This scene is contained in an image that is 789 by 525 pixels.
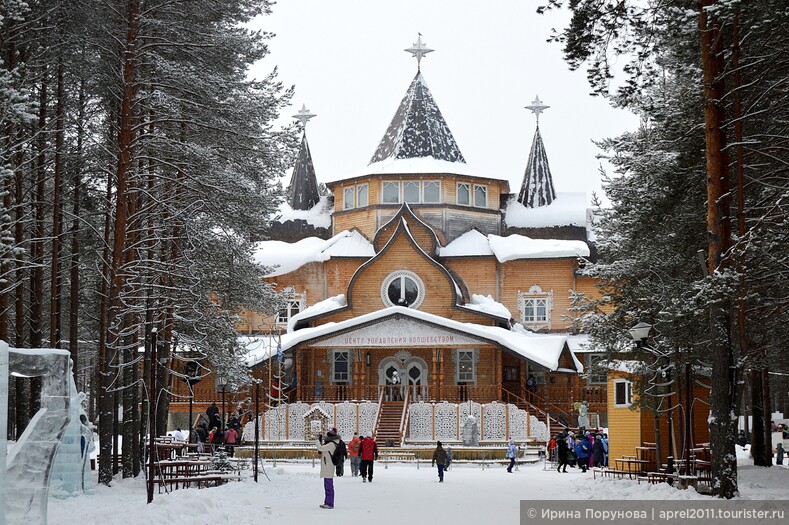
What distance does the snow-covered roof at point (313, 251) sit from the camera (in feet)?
154

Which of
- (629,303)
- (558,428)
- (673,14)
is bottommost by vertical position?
(558,428)

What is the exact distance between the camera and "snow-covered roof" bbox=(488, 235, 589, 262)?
151ft

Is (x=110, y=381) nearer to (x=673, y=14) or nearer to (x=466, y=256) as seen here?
(x=673, y=14)

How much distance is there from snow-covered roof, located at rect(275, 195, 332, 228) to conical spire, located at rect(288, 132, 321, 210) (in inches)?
18.1

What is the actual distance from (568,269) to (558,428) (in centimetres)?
994

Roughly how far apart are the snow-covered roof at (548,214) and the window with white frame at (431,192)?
12.3 feet

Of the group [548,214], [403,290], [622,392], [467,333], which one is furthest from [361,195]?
[622,392]

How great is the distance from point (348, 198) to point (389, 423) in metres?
14.5

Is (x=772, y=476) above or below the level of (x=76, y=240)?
below

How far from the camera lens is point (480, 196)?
48.5 meters

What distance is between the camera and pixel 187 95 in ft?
70.5

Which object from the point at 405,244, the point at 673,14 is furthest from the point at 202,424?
the point at 673,14

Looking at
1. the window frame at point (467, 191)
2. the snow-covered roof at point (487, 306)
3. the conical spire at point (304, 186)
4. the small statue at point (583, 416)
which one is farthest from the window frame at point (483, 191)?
the small statue at point (583, 416)

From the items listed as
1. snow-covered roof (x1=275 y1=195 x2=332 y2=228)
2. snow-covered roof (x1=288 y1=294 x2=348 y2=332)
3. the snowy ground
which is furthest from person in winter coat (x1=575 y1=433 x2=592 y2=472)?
snow-covered roof (x1=275 y1=195 x2=332 y2=228)
